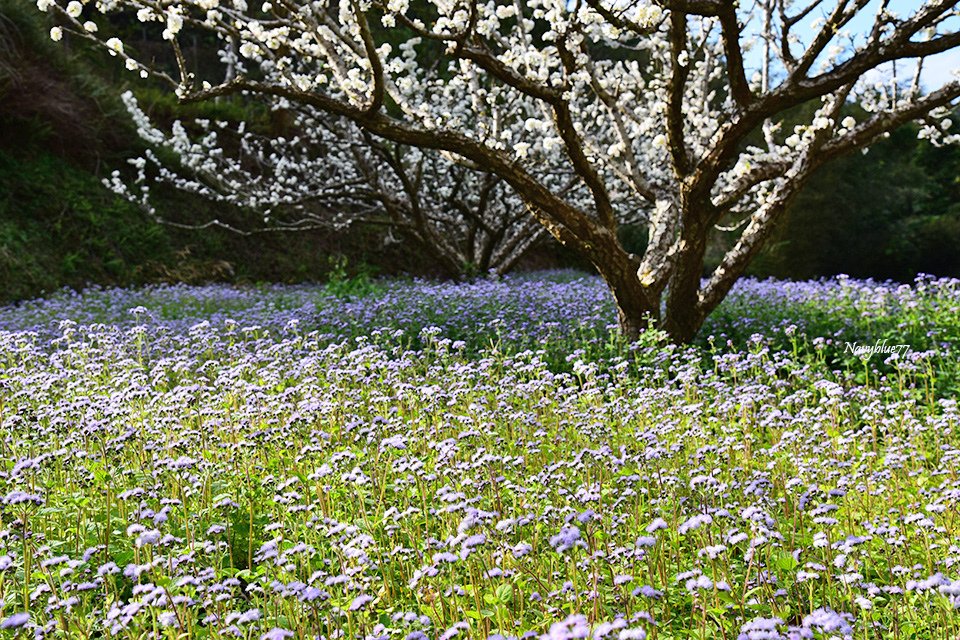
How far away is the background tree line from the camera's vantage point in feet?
52.2

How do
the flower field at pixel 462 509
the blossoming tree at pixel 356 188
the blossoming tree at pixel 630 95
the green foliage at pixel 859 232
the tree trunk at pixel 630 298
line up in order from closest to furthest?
1. the flower field at pixel 462 509
2. the blossoming tree at pixel 630 95
3. the tree trunk at pixel 630 298
4. the blossoming tree at pixel 356 188
5. the green foliage at pixel 859 232

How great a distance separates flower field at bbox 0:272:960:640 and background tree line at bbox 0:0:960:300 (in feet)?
29.3

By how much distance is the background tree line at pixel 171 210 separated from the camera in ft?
52.2

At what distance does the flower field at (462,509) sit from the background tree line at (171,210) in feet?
29.3

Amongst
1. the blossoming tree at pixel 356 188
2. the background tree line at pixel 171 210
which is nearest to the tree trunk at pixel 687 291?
the blossoming tree at pixel 356 188

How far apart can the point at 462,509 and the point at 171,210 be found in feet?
55.0

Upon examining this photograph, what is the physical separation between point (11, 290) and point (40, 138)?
4.75m

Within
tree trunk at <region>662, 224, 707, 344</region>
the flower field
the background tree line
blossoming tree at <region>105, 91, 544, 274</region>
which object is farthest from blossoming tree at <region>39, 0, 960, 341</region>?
the background tree line

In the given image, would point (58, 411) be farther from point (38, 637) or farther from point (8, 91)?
point (8, 91)

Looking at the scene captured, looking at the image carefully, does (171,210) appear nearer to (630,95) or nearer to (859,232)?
(630,95)

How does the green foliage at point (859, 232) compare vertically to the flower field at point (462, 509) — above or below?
above

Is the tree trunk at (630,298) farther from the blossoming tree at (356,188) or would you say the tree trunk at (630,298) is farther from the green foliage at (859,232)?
the green foliage at (859,232)

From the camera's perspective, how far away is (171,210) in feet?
61.2

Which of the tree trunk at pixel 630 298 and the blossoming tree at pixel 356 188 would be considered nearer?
the tree trunk at pixel 630 298
